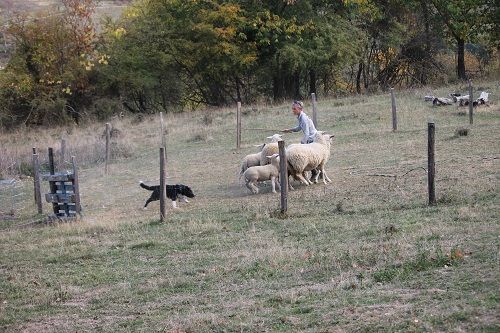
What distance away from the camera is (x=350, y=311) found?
290 inches

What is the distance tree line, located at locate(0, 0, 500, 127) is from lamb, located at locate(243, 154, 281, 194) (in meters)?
23.4

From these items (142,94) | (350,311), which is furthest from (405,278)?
(142,94)

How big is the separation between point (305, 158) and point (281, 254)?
5.79 meters

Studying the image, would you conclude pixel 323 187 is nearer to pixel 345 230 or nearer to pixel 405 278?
pixel 345 230

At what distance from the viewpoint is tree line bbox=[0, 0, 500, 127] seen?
39969 mm

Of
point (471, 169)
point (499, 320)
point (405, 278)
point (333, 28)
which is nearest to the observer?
point (499, 320)

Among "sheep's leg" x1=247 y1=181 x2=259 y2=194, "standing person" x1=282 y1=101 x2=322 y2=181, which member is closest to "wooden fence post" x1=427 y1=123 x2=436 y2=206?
"standing person" x1=282 y1=101 x2=322 y2=181

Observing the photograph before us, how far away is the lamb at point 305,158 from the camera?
1573cm

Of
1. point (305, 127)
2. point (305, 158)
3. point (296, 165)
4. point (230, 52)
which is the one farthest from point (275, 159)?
point (230, 52)

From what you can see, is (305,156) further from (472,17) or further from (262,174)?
(472,17)

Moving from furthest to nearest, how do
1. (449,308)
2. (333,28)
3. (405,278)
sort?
(333,28)
(405,278)
(449,308)

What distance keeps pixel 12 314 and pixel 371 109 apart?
22079 millimetres

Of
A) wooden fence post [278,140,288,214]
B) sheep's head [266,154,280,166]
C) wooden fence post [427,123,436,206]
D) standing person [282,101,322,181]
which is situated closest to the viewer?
wooden fence post [427,123,436,206]

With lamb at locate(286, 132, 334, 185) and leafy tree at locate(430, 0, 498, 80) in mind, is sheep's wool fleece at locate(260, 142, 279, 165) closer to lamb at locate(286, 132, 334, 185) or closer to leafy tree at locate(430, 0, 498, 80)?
lamb at locate(286, 132, 334, 185)
